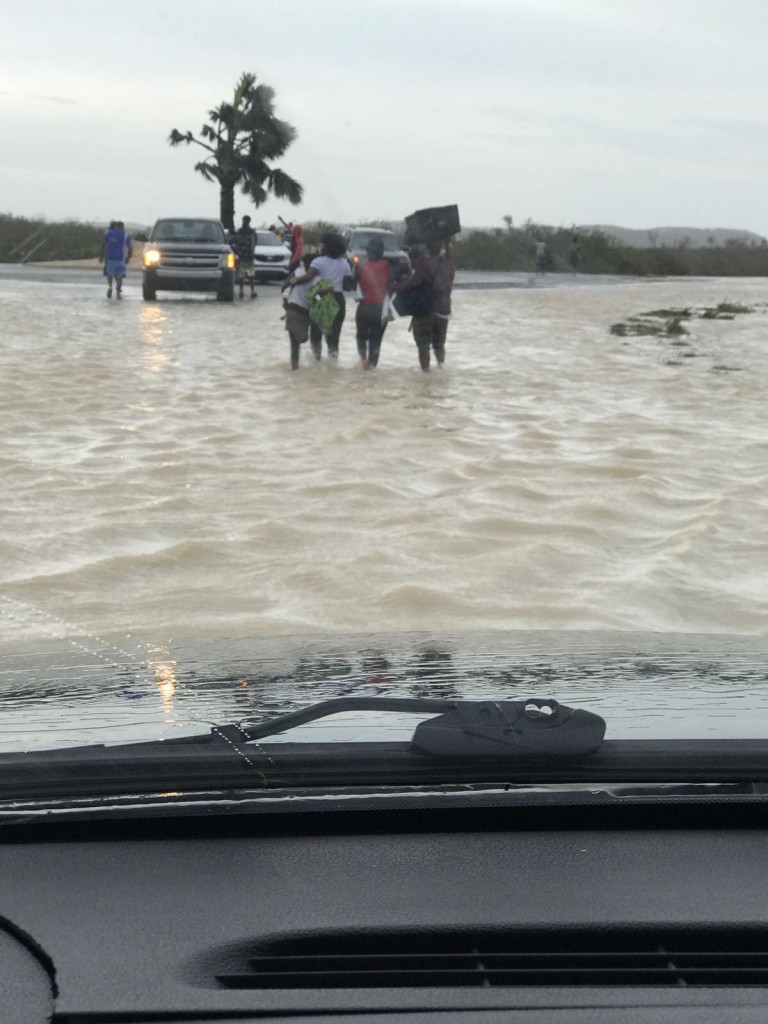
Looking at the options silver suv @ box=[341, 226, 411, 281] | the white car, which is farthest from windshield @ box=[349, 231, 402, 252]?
the white car

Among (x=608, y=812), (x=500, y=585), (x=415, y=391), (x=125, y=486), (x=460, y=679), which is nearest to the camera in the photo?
(x=608, y=812)

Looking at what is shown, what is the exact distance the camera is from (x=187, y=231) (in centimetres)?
2853

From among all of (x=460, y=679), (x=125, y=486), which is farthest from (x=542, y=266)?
(x=460, y=679)

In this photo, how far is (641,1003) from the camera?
5.09 ft

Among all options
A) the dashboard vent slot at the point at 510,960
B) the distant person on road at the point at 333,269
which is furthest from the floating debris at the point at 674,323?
the dashboard vent slot at the point at 510,960

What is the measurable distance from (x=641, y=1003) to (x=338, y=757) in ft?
2.14

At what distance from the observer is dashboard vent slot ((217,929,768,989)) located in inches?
63.9

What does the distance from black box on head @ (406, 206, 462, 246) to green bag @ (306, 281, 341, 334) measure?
116 centimetres

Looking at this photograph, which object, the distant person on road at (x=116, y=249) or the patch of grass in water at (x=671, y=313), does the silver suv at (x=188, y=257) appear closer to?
the distant person on road at (x=116, y=249)

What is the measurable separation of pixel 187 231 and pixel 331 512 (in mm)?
19957

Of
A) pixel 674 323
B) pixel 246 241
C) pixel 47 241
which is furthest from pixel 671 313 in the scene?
pixel 47 241

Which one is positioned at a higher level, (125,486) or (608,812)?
(608,812)

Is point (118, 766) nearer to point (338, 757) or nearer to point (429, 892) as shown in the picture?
point (338, 757)

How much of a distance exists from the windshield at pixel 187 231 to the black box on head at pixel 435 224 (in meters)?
13.0
